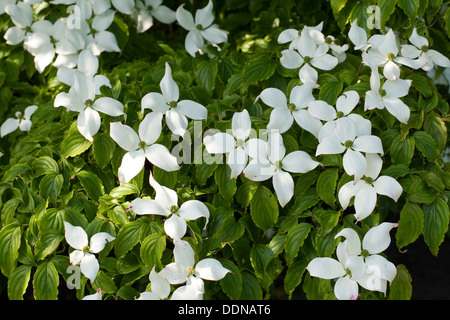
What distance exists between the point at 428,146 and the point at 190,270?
534 mm

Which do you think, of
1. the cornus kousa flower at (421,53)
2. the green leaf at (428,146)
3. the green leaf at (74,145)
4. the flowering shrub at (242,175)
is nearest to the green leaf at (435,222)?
the flowering shrub at (242,175)

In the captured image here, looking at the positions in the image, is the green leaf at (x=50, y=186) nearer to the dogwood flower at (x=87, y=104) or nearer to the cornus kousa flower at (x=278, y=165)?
the dogwood flower at (x=87, y=104)

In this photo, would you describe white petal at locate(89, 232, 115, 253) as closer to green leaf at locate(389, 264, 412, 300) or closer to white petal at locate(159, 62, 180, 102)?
white petal at locate(159, 62, 180, 102)

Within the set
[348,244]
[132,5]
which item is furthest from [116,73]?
[348,244]

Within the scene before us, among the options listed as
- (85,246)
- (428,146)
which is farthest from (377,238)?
(85,246)

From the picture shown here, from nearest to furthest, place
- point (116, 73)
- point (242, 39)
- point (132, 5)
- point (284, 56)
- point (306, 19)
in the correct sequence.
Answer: point (284, 56) < point (116, 73) < point (132, 5) < point (306, 19) < point (242, 39)

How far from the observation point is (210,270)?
1052mm

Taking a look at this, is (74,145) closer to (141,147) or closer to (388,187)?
(141,147)

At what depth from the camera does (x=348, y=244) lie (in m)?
1.04

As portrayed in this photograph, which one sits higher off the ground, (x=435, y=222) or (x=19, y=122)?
(x=435, y=222)

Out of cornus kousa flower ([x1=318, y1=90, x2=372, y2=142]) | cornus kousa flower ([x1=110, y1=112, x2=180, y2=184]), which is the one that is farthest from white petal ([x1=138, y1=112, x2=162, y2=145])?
cornus kousa flower ([x1=318, y1=90, x2=372, y2=142])

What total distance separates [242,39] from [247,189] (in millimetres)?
909

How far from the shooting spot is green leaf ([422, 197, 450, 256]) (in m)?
1.07
